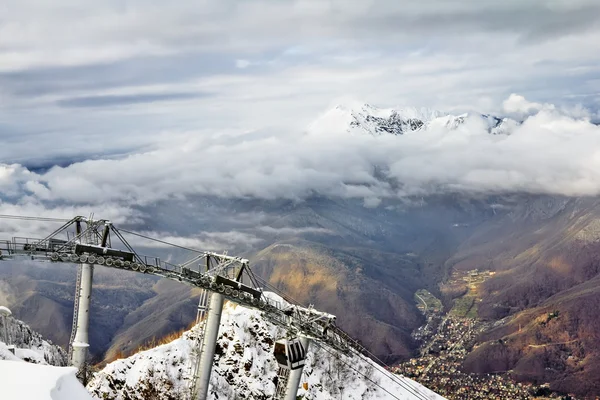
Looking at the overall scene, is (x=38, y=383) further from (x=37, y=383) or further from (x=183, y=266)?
(x=183, y=266)

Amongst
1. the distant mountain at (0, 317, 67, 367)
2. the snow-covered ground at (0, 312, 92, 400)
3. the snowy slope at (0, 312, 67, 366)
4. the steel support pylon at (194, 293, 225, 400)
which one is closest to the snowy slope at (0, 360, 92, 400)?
the snow-covered ground at (0, 312, 92, 400)

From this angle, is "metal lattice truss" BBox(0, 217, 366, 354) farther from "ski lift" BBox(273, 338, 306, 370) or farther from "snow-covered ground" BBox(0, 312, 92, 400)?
"snow-covered ground" BBox(0, 312, 92, 400)

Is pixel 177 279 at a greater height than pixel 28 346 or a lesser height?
greater

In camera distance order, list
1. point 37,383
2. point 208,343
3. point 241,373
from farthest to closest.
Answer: point 241,373 < point 208,343 < point 37,383

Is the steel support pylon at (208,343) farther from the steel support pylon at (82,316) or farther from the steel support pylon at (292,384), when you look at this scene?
the steel support pylon at (82,316)

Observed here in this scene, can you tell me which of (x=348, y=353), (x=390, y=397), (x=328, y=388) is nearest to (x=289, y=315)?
(x=348, y=353)

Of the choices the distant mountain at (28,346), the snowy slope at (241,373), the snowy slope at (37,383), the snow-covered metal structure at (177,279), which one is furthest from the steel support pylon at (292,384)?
the snowy slope at (37,383)

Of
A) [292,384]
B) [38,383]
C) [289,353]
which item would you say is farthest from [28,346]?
[38,383]
